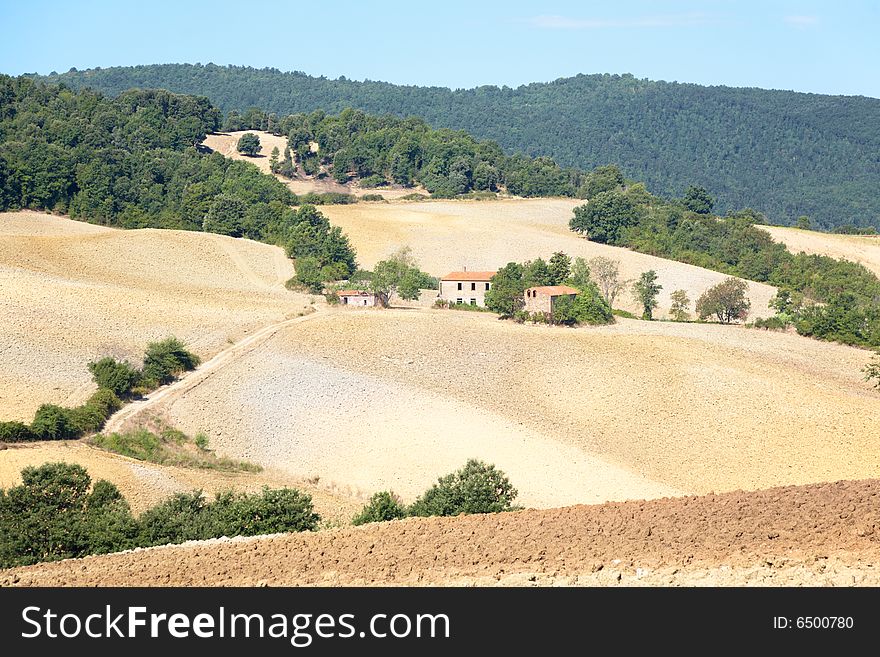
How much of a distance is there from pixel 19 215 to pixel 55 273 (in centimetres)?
3351

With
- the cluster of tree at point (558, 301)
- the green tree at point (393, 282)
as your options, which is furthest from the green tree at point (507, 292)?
the green tree at point (393, 282)

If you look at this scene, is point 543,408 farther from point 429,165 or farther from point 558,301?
point 429,165

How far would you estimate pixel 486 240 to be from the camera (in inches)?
5438

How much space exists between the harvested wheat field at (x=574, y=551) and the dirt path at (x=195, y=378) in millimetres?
30335

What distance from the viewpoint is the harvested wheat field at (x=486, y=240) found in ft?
401

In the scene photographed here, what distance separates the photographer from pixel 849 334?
300ft

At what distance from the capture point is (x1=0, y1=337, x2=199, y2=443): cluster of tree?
5725 centimetres

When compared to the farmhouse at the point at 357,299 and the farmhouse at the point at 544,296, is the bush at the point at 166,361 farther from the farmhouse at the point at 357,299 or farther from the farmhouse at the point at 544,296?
the farmhouse at the point at 544,296

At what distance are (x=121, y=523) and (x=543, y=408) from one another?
1330 inches

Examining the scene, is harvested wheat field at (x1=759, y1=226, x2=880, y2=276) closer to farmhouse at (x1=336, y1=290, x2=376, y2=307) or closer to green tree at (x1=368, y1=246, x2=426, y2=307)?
green tree at (x1=368, y1=246, x2=426, y2=307)

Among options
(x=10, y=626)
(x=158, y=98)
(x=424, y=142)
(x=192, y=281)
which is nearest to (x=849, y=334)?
(x=192, y=281)

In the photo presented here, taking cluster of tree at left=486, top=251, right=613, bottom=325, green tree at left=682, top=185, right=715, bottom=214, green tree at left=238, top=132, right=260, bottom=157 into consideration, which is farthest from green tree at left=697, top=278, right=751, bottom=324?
green tree at left=238, top=132, right=260, bottom=157

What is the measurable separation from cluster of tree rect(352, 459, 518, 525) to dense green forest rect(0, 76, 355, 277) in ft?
238

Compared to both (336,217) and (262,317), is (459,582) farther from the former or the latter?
(336,217)
